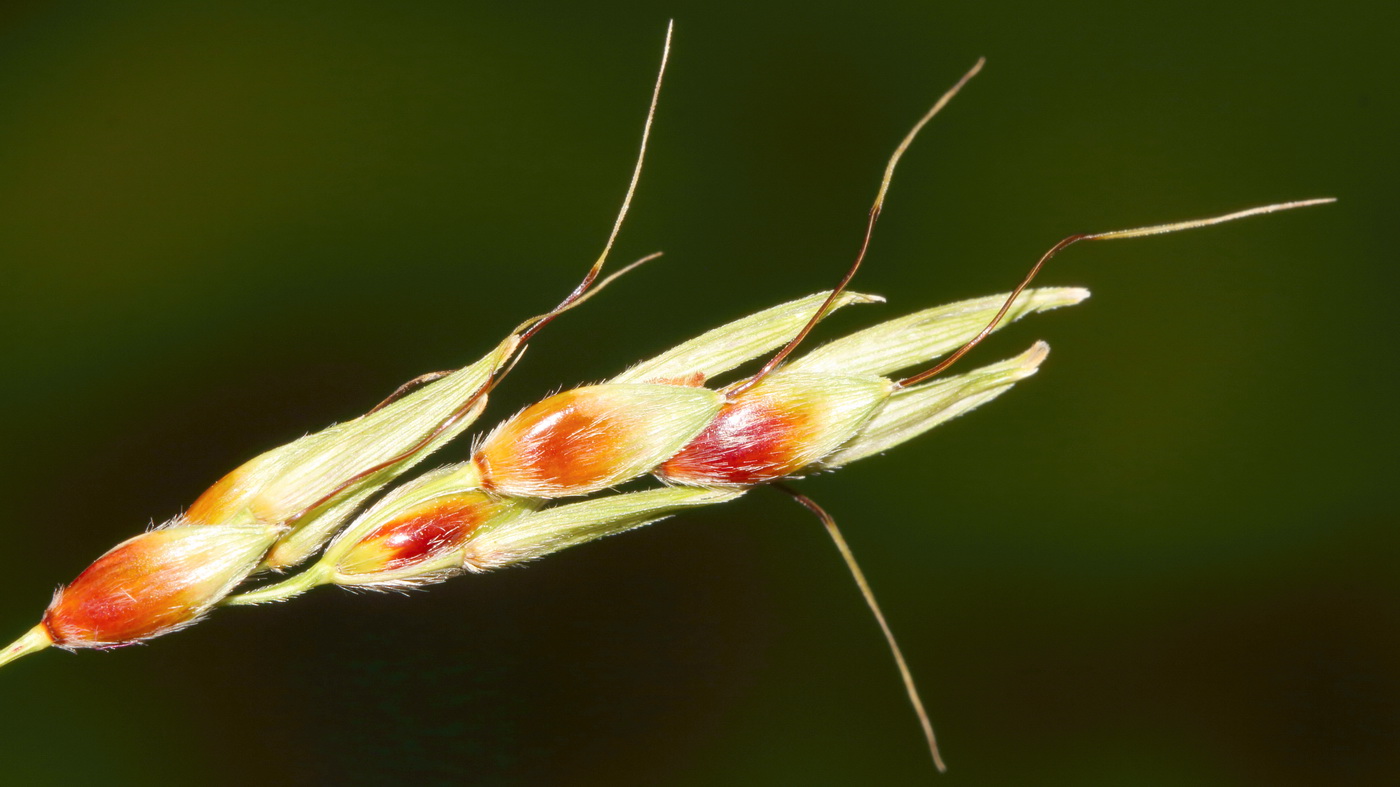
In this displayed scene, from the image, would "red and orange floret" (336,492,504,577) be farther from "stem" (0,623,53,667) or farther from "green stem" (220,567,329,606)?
"stem" (0,623,53,667)

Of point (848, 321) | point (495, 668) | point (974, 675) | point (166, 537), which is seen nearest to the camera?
point (166, 537)

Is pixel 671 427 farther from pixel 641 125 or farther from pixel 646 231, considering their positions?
pixel 641 125

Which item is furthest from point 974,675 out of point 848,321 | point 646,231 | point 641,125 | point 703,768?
point 641,125

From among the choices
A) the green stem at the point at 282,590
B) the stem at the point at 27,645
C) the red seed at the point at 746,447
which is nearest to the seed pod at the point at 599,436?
the red seed at the point at 746,447

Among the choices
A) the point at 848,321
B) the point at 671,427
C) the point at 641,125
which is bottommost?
the point at 848,321

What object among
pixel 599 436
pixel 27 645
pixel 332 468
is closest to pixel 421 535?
pixel 332 468

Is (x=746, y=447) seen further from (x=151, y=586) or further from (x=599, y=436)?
(x=151, y=586)
